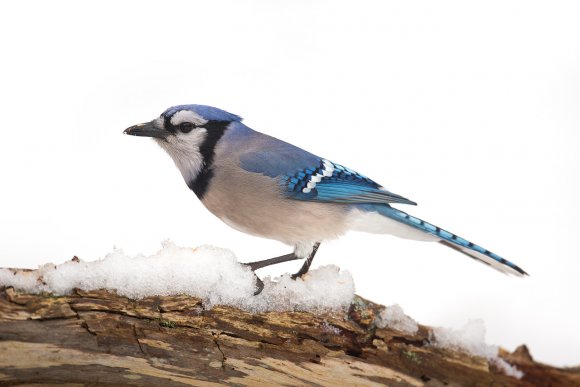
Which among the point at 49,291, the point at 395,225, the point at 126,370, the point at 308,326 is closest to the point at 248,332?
the point at 308,326

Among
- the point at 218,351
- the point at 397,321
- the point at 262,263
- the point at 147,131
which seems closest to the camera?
the point at 218,351

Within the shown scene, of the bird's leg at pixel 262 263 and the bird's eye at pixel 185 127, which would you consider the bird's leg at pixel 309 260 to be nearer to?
the bird's leg at pixel 262 263

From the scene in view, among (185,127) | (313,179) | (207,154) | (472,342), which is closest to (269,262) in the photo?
(313,179)

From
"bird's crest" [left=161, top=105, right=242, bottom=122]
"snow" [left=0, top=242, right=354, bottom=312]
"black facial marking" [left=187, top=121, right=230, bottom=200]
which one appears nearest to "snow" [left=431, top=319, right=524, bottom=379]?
"snow" [left=0, top=242, right=354, bottom=312]

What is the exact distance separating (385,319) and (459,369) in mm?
227

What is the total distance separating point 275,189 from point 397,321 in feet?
2.02

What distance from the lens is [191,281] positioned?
1.84m

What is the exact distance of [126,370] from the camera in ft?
5.70

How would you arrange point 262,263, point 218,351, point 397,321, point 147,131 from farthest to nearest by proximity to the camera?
point 147,131 → point 262,263 → point 397,321 → point 218,351

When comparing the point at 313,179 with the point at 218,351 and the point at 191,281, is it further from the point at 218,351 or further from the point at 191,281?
the point at 218,351

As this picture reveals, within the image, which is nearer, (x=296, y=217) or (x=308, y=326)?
(x=308, y=326)

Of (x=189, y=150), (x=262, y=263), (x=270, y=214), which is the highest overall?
(x=189, y=150)

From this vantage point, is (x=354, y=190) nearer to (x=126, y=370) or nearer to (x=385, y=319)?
(x=385, y=319)

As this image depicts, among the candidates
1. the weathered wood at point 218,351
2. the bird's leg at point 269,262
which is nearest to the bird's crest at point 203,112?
the bird's leg at point 269,262
